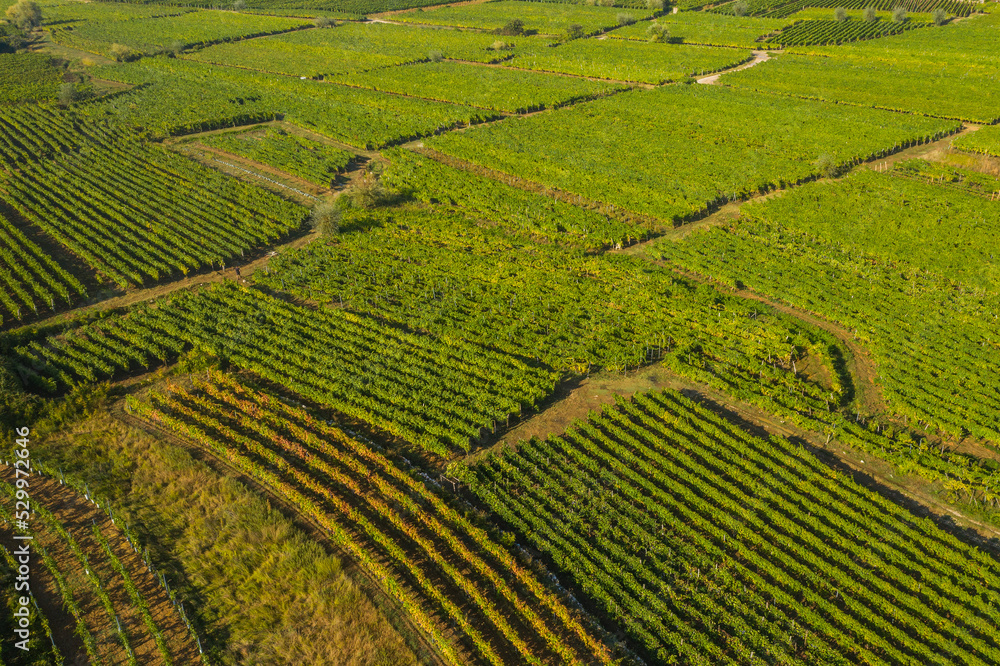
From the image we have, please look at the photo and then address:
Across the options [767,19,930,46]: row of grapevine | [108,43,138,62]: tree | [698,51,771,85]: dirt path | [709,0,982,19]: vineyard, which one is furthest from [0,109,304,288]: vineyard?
[709,0,982,19]: vineyard

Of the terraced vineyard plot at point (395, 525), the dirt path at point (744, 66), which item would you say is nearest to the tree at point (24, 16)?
the dirt path at point (744, 66)

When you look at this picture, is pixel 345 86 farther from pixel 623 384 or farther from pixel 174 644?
pixel 174 644

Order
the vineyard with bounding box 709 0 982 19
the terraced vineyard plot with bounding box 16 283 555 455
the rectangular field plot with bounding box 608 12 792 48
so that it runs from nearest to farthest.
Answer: the terraced vineyard plot with bounding box 16 283 555 455 → the rectangular field plot with bounding box 608 12 792 48 → the vineyard with bounding box 709 0 982 19

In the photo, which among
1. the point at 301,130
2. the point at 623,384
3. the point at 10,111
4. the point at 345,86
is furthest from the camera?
the point at 345,86

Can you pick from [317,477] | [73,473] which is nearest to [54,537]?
[73,473]

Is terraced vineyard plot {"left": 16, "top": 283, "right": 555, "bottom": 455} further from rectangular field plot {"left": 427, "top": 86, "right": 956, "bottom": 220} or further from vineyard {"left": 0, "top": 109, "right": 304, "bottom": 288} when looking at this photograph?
rectangular field plot {"left": 427, "top": 86, "right": 956, "bottom": 220}

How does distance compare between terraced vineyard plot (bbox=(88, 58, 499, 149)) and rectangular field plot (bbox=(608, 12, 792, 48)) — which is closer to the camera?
terraced vineyard plot (bbox=(88, 58, 499, 149))
